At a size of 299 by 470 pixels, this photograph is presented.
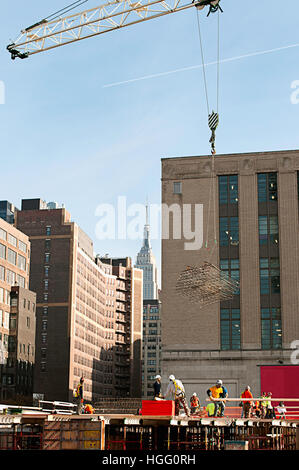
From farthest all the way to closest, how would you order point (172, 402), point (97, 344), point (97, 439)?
point (97, 344) < point (172, 402) < point (97, 439)

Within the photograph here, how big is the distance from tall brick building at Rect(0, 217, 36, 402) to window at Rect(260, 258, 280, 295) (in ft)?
192

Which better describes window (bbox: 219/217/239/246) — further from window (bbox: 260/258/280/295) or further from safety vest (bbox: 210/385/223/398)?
safety vest (bbox: 210/385/223/398)

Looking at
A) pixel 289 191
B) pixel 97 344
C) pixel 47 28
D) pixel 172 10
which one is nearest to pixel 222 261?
pixel 289 191

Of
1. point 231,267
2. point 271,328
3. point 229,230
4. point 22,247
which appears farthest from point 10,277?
point 271,328

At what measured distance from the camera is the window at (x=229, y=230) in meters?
71.4

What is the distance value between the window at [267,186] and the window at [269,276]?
6.88 metres

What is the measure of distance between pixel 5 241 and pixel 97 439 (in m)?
96.9

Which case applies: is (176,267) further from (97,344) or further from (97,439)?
(97,344)

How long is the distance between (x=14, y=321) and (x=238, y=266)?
59097 millimetres

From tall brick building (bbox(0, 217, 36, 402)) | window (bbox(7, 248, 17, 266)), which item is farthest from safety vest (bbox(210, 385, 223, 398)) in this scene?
window (bbox(7, 248, 17, 266))

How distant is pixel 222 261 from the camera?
7106 centimetres

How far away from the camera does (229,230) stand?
2827 inches

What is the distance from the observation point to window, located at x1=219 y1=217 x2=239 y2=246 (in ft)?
234

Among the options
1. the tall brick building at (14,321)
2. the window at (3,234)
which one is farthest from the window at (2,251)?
the window at (3,234)
